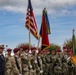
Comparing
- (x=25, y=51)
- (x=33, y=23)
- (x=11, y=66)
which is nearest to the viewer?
(x=11, y=66)

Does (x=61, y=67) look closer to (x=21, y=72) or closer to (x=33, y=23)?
(x=33, y=23)

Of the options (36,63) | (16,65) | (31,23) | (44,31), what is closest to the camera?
(16,65)

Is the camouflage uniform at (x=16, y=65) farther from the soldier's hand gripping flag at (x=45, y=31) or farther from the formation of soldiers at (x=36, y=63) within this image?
the soldier's hand gripping flag at (x=45, y=31)

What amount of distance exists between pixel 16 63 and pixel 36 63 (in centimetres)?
230

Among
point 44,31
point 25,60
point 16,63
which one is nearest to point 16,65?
point 16,63

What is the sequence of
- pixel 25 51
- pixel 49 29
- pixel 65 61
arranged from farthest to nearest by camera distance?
pixel 65 61, pixel 49 29, pixel 25 51

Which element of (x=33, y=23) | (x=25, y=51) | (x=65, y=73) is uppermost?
(x=33, y=23)

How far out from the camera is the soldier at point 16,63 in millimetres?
15266

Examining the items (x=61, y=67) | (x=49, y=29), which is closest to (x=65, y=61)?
(x=61, y=67)

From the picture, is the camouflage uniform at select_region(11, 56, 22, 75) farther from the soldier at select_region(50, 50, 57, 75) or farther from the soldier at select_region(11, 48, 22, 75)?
the soldier at select_region(50, 50, 57, 75)

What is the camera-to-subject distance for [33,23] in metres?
18.7

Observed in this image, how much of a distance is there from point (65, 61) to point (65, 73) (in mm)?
759

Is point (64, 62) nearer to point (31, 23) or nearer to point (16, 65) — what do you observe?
point (31, 23)

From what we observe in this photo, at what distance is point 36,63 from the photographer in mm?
17844
